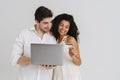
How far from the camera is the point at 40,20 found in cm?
177

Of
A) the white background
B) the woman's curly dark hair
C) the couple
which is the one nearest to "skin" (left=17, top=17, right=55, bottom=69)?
the couple

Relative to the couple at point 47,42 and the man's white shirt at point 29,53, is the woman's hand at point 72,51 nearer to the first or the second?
the couple at point 47,42

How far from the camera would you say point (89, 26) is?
261 cm

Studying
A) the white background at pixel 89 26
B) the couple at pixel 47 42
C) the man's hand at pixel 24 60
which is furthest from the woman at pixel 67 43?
the white background at pixel 89 26

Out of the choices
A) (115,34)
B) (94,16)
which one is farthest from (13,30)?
(115,34)

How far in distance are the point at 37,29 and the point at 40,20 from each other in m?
0.09

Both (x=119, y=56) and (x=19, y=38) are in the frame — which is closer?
(x=19, y=38)

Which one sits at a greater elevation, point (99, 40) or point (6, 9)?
point (6, 9)

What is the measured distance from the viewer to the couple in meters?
1.77

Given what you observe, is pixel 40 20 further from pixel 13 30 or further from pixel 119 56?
pixel 119 56

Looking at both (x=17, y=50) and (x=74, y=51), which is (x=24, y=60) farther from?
(x=74, y=51)

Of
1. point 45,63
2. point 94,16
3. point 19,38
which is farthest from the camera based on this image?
point 94,16

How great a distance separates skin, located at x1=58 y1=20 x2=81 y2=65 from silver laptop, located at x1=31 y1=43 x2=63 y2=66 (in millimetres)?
162

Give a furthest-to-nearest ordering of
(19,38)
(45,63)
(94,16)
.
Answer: (94,16), (19,38), (45,63)
